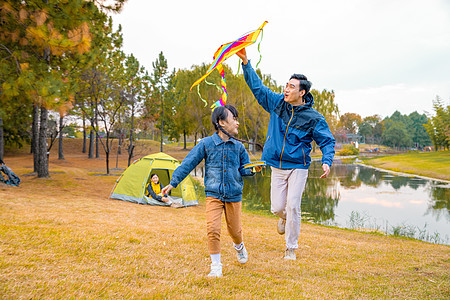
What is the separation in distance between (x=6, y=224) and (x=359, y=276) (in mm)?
4689

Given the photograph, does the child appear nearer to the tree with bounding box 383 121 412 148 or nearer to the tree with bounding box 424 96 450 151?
the tree with bounding box 424 96 450 151

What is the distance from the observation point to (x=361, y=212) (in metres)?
10.7

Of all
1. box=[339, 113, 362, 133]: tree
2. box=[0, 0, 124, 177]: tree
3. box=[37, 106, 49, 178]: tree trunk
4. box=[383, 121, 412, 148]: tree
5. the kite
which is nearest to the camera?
the kite

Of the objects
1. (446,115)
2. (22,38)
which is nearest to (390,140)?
(446,115)

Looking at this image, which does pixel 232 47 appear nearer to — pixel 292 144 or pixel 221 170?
pixel 292 144

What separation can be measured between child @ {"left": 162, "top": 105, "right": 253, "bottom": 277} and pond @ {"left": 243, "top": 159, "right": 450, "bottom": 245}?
2.90 metres

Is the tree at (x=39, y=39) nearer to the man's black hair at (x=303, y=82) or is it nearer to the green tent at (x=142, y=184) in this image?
the green tent at (x=142, y=184)

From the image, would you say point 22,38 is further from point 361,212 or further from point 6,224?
point 361,212

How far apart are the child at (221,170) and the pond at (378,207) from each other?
290cm

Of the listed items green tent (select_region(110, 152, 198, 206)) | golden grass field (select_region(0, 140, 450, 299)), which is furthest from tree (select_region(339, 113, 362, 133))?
golden grass field (select_region(0, 140, 450, 299))

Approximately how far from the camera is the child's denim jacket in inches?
127

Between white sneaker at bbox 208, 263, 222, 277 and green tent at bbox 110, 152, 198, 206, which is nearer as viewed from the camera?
white sneaker at bbox 208, 263, 222, 277

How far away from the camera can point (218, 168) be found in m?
3.28

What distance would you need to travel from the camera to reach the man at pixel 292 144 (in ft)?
12.4
